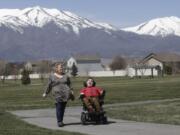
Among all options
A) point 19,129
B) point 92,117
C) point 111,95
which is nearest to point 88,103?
point 92,117

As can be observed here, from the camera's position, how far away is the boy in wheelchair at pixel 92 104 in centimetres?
2042

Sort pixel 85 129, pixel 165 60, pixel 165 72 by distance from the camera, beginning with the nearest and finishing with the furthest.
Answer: pixel 85 129
pixel 165 72
pixel 165 60

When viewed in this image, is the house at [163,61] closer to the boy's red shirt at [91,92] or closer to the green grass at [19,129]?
the green grass at [19,129]

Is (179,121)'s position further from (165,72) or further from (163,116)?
(165,72)

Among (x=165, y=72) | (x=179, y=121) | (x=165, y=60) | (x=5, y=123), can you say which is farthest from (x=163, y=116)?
(x=165, y=60)

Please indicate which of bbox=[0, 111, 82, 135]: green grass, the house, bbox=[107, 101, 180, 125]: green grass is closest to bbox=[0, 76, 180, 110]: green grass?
bbox=[107, 101, 180, 125]: green grass

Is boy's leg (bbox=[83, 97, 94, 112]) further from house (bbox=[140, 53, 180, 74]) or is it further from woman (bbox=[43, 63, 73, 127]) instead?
house (bbox=[140, 53, 180, 74])

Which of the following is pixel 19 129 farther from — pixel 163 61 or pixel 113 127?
pixel 163 61

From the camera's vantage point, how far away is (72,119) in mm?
22781

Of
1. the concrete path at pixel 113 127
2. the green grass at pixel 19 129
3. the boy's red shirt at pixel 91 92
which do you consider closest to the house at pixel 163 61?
the concrete path at pixel 113 127

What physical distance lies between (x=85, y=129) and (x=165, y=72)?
135495 millimetres

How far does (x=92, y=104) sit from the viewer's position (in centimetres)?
2078

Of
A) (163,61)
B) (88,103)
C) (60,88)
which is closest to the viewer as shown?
(60,88)

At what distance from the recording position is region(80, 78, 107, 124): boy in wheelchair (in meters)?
20.4
